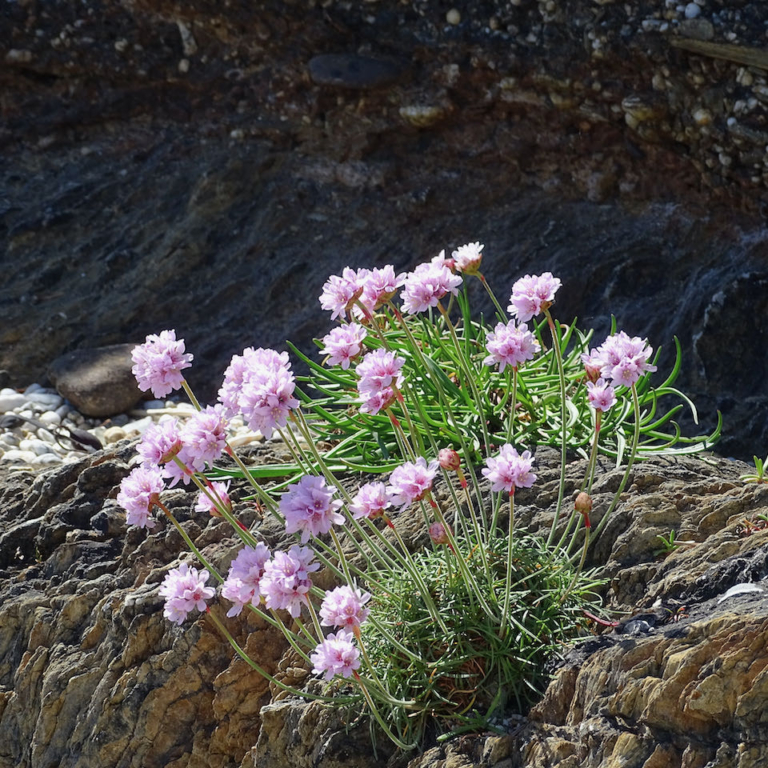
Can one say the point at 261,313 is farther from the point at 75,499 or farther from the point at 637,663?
the point at 637,663

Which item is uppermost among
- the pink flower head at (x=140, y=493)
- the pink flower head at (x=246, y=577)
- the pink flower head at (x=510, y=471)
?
the pink flower head at (x=510, y=471)

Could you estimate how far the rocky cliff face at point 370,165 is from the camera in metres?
5.18

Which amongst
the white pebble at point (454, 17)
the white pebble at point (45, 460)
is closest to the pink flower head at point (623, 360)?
the white pebble at point (45, 460)

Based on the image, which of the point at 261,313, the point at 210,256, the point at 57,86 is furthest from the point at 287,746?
the point at 57,86

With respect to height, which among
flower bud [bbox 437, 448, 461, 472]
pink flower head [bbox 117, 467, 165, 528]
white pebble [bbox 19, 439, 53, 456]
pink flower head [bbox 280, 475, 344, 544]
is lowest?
white pebble [bbox 19, 439, 53, 456]

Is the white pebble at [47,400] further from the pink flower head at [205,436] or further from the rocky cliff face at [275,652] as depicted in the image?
the pink flower head at [205,436]

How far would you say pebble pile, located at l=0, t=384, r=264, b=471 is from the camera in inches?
177

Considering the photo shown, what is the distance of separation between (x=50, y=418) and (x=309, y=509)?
11.2 ft

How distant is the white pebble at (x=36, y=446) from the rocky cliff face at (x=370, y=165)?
3.35 ft

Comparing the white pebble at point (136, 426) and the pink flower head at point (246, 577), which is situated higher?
the pink flower head at point (246, 577)

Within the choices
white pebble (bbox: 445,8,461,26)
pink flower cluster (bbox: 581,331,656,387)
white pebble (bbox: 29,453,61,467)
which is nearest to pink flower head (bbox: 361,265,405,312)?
pink flower cluster (bbox: 581,331,656,387)

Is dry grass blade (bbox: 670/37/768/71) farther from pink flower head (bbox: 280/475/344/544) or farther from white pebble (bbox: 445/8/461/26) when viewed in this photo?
pink flower head (bbox: 280/475/344/544)

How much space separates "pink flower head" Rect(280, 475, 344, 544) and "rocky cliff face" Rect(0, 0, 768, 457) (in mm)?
3121

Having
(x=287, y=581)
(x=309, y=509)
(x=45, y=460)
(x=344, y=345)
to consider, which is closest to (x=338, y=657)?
(x=287, y=581)
